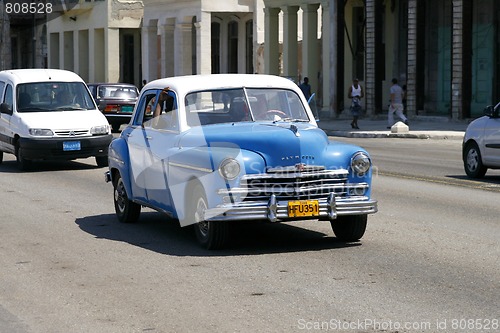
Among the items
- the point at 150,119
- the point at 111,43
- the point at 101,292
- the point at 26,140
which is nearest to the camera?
the point at 101,292

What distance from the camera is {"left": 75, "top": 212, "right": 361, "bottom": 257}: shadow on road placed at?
12.0 metres

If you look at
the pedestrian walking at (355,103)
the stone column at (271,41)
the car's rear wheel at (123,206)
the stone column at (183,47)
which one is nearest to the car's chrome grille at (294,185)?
the car's rear wheel at (123,206)

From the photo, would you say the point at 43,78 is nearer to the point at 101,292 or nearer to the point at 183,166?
the point at 183,166

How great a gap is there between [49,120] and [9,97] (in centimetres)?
137

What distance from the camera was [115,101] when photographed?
1503 inches

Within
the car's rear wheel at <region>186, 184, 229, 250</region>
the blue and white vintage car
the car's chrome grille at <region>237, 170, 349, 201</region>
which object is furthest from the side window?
the car's chrome grille at <region>237, 170, 349, 201</region>

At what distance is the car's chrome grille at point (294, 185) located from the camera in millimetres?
11555

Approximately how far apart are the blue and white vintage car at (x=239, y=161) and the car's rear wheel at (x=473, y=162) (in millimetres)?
7707

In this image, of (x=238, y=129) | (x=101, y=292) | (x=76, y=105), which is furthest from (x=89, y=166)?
(x=101, y=292)

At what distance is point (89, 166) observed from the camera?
23.9 meters

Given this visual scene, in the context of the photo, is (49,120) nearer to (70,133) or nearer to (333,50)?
(70,133)

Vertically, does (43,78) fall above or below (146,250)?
above

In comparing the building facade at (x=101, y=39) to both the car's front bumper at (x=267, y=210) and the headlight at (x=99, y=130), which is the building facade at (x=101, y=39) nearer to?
the headlight at (x=99, y=130)

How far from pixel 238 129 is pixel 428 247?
91.5 inches
